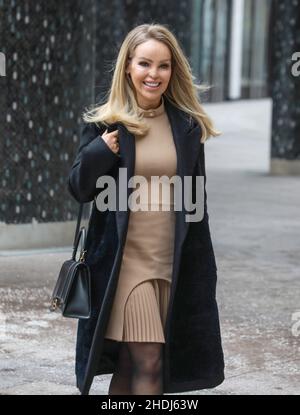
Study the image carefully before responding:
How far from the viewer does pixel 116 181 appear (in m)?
4.42

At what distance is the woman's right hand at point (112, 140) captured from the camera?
172 inches

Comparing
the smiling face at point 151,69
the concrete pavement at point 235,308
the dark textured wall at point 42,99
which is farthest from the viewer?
the dark textured wall at point 42,99

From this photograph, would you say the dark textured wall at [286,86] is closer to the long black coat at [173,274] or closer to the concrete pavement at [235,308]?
the concrete pavement at [235,308]

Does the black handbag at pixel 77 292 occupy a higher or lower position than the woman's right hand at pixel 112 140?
lower

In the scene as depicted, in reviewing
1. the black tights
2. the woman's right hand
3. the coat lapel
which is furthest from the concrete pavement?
the woman's right hand

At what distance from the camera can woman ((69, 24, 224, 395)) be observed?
4.39 m

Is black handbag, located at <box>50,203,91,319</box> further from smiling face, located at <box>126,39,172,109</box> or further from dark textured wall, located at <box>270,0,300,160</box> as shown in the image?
dark textured wall, located at <box>270,0,300,160</box>

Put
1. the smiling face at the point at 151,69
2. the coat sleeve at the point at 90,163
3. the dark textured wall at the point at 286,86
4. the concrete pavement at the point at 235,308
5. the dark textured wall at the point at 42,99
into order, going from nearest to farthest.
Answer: the coat sleeve at the point at 90,163, the smiling face at the point at 151,69, the concrete pavement at the point at 235,308, the dark textured wall at the point at 42,99, the dark textured wall at the point at 286,86

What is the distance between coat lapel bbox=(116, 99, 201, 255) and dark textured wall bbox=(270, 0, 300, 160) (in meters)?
12.4

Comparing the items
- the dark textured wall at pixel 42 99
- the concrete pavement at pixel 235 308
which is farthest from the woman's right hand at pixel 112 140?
the dark textured wall at pixel 42 99

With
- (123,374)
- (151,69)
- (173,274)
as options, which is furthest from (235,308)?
(151,69)

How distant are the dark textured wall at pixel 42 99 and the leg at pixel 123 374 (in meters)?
5.21

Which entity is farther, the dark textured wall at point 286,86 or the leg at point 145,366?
the dark textured wall at point 286,86
